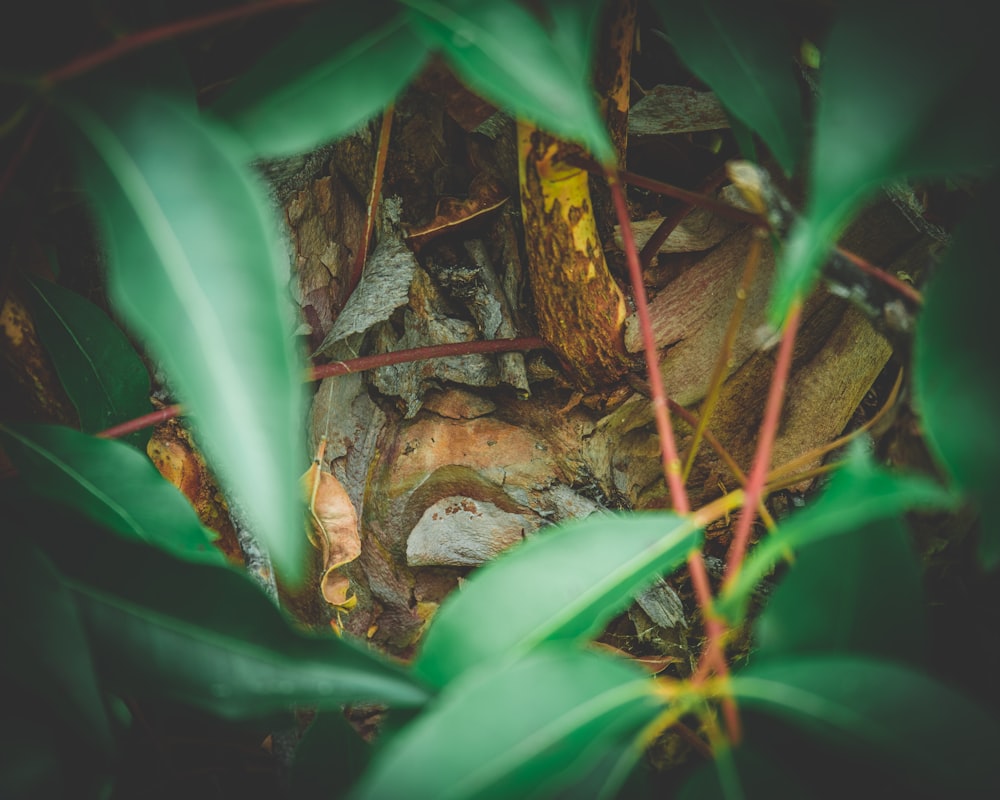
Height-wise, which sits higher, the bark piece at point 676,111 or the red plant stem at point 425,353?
the bark piece at point 676,111

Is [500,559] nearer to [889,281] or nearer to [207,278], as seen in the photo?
[207,278]

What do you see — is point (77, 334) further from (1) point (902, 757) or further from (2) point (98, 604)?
(1) point (902, 757)

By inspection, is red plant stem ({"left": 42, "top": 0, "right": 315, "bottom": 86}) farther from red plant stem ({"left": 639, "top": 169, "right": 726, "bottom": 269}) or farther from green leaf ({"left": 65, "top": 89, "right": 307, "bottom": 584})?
red plant stem ({"left": 639, "top": 169, "right": 726, "bottom": 269})

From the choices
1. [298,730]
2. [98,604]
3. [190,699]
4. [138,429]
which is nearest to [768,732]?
[190,699]

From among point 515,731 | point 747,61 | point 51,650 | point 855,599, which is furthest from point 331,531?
point 747,61

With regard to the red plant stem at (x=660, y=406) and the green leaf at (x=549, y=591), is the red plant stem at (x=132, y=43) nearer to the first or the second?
the red plant stem at (x=660, y=406)

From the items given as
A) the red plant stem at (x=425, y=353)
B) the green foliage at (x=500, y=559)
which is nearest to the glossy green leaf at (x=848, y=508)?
the green foliage at (x=500, y=559)
